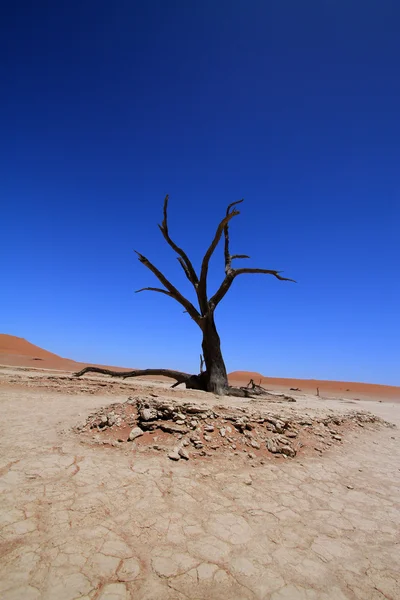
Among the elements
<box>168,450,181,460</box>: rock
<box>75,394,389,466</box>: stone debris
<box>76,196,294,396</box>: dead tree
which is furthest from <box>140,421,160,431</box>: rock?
<box>76,196,294,396</box>: dead tree

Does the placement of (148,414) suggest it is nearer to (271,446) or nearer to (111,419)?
(111,419)

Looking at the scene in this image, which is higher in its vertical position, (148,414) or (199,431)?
(148,414)

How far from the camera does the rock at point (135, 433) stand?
4102mm

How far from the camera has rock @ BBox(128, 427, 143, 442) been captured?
410 centimetres

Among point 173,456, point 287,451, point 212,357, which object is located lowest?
point 173,456

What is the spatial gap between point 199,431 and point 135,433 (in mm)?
879

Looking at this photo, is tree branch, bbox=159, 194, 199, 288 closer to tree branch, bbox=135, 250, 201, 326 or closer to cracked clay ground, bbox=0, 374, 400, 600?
tree branch, bbox=135, 250, 201, 326

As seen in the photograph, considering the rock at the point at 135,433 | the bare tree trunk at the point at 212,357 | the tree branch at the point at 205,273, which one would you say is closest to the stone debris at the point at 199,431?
the rock at the point at 135,433

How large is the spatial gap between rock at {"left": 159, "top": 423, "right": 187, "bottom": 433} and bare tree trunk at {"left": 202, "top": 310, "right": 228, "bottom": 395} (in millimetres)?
6494

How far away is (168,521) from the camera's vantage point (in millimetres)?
2447

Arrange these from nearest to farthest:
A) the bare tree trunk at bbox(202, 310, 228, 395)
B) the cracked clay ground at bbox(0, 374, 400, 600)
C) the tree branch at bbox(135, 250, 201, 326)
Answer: the cracked clay ground at bbox(0, 374, 400, 600) < the bare tree trunk at bbox(202, 310, 228, 395) < the tree branch at bbox(135, 250, 201, 326)

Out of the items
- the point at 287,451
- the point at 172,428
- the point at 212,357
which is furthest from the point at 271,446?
the point at 212,357

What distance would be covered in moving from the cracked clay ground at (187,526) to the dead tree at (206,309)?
687 cm

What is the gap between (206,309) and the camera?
11.5 m
